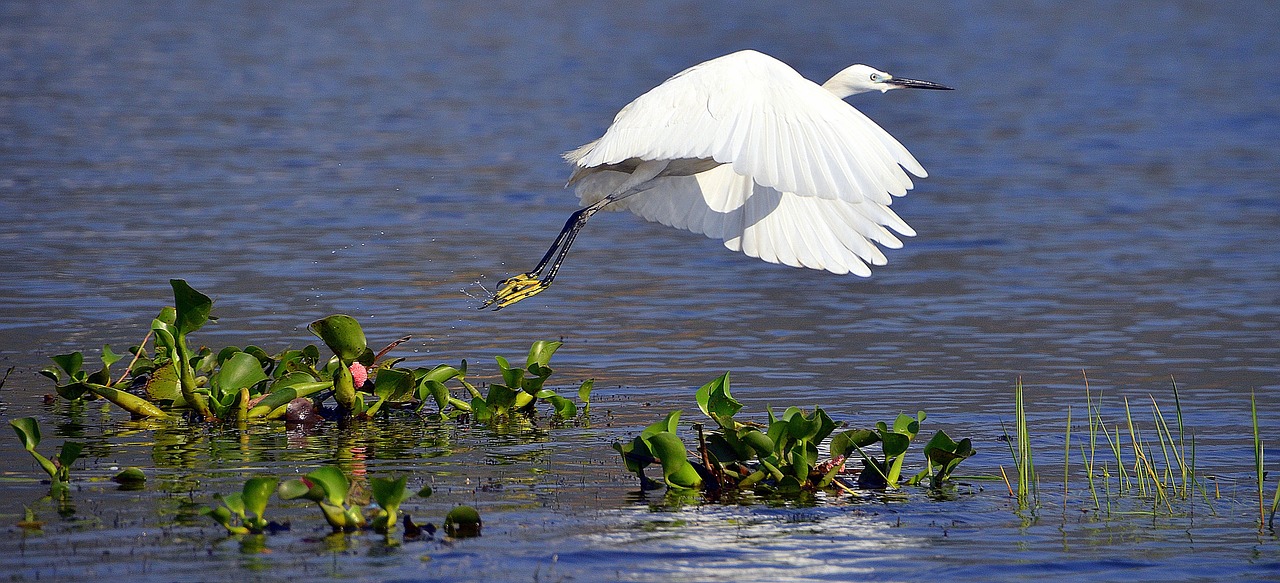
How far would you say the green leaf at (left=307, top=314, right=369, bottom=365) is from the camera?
26.5ft

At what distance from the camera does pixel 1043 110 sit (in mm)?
23797

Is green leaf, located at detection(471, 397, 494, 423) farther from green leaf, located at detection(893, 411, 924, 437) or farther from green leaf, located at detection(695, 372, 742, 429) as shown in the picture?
green leaf, located at detection(893, 411, 924, 437)

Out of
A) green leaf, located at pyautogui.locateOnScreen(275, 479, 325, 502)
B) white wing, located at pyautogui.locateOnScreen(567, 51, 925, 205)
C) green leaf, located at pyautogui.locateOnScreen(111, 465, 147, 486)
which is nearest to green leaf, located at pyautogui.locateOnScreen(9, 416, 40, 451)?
green leaf, located at pyautogui.locateOnScreen(111, 465, 147, 486)

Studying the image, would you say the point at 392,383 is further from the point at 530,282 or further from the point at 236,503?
the point at 236,503

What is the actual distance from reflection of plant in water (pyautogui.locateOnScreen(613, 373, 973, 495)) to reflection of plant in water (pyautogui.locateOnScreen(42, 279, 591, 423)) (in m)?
1.44

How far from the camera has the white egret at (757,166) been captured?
6680mm

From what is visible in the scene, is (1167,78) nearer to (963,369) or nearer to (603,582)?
(963,369)

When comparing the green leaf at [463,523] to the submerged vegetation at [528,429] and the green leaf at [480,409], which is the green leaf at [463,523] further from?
the green leaf at [480,409]

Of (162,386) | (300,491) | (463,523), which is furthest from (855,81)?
(300,491)

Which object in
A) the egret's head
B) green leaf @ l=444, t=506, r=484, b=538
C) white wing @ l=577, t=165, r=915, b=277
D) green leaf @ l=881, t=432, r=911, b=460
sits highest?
the egret's head

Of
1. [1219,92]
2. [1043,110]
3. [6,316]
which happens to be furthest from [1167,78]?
[6,316]

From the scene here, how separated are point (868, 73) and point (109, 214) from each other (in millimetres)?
8558

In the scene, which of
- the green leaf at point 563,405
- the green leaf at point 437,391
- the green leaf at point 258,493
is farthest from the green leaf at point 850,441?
the green leaf at point 258,493

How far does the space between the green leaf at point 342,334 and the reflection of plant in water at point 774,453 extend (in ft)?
5.58
